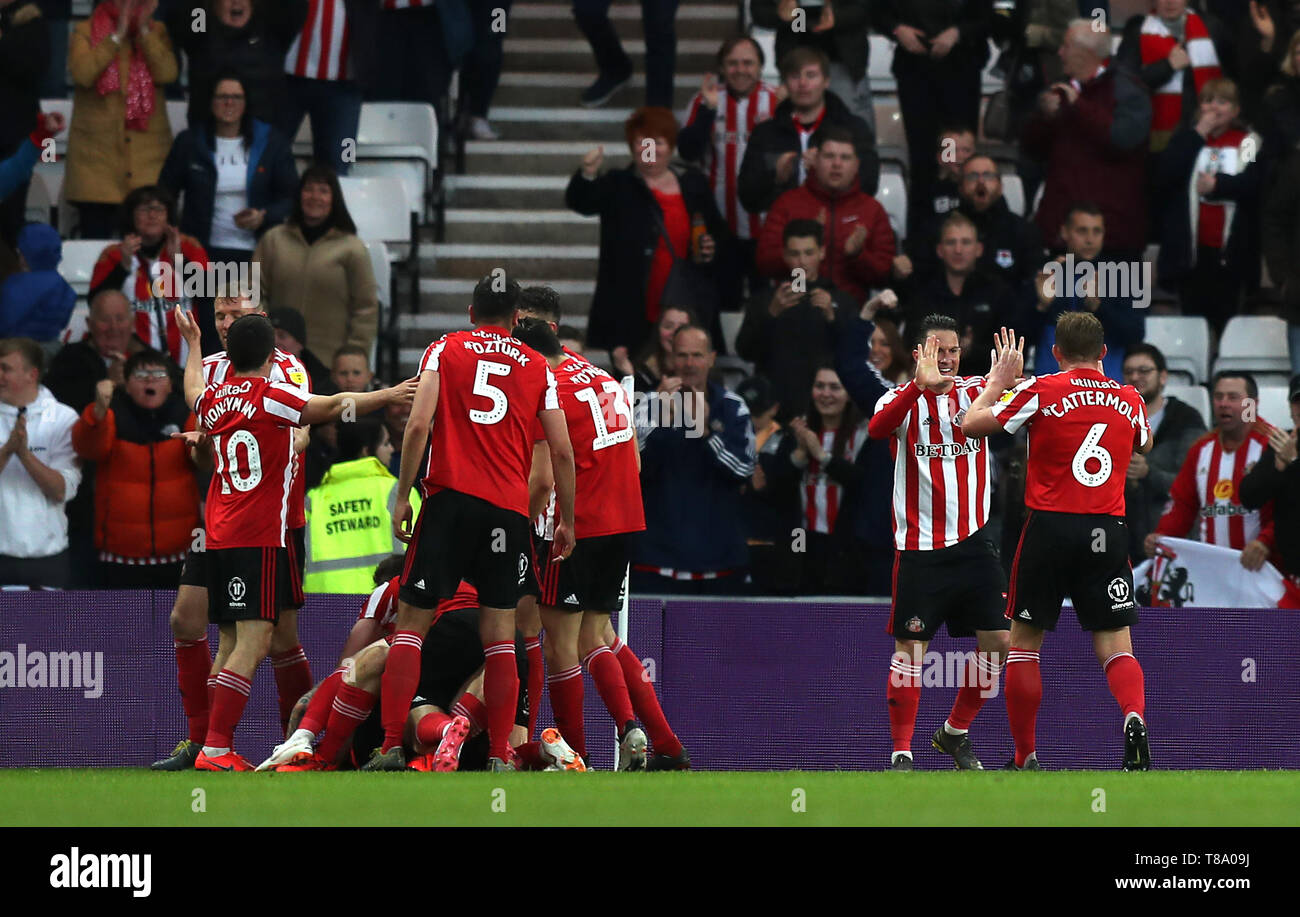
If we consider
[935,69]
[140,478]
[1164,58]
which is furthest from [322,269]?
[1164,58]

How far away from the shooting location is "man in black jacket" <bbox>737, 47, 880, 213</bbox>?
44.6 feet

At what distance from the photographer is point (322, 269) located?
43.0 feet

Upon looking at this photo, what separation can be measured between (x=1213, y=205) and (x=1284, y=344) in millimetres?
1096

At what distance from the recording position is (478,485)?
28.7 feet

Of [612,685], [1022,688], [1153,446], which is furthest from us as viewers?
[1153,446]

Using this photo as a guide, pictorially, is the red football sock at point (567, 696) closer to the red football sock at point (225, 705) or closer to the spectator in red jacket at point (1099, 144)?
the red football sock at point (225, 705)

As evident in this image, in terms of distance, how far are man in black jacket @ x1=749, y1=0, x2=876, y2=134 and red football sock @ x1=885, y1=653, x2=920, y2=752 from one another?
553cm

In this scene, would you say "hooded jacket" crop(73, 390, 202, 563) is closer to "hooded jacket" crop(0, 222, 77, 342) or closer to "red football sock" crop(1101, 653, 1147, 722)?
"hooded jacket" crop(0, 222, 77, 342)

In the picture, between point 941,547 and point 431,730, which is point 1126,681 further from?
point 431,730

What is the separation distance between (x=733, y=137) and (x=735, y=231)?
0.68 meters

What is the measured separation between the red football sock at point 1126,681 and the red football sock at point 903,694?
1048 millimetres

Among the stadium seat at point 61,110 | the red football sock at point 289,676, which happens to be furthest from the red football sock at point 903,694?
the stadium seat at point 61,110
